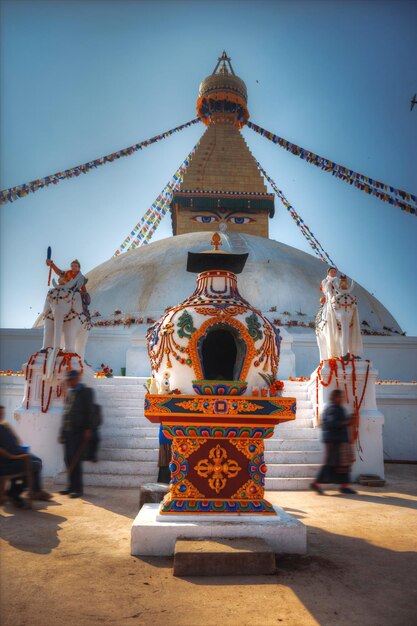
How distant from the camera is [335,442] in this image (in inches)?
238

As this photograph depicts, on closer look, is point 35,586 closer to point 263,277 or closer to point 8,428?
point 8,428

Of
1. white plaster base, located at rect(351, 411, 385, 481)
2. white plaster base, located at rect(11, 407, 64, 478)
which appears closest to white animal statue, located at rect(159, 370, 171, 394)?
white plaster base, located at rect(11, 407, 64, 478)

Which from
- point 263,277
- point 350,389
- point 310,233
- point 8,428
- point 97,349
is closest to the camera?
point 8,428

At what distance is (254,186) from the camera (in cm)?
2670

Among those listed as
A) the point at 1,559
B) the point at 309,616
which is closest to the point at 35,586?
the point at 1,559

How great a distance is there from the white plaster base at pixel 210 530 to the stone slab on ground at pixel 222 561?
12.4 inches

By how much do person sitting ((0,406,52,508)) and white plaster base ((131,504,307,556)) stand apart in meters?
1.67

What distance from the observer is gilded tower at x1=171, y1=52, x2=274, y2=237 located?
82.6 ft

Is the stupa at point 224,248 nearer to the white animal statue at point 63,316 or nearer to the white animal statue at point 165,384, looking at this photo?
the white animal statue at point 63,316

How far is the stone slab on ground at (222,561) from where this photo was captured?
10.6 feet

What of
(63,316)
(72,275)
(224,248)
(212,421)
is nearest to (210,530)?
(212,421)

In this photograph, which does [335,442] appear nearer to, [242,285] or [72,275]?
[72,275]

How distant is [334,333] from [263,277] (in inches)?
277

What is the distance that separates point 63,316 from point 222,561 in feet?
20.0
